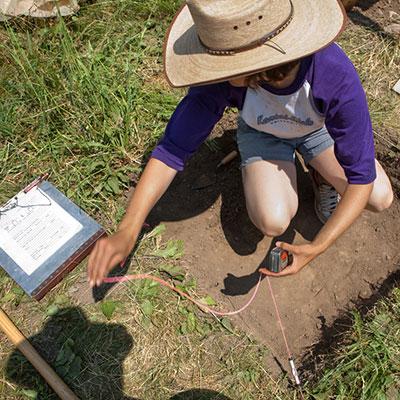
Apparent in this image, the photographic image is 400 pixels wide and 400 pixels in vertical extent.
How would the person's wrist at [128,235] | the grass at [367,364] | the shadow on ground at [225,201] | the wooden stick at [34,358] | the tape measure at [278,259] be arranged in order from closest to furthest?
the person's wrist at [128,235] → the tape measure at [278,259] → the grass at [367,364] → the wooden stick at [34,358] → the shadow on ground at [225,201]

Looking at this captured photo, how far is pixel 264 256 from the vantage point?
2.28 meters

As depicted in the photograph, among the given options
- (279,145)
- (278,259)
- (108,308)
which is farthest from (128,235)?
(279,145)

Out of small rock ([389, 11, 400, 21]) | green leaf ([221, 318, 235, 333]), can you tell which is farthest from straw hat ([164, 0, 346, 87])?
small rock ([389, 11, 400, 21])

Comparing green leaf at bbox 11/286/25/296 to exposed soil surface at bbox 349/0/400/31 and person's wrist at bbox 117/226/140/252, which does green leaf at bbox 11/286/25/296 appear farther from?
exposed soil surface at bbox 349/0/400/31

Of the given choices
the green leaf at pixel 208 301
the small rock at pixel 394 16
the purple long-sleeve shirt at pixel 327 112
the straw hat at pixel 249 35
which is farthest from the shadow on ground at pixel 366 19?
the green leaf at pixel 208 301

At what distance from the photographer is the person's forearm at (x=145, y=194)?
5.28 feet

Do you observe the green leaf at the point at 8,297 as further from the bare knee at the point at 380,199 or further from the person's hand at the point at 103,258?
the bare knee at the point at 380,199

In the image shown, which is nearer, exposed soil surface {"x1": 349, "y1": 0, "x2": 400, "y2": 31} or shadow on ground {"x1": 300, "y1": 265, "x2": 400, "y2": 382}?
shadow on ground {"x1": 300, "y1": 265, "x2": 400, "y2": 382}

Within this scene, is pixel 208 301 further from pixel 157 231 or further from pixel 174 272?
pixel 157 231

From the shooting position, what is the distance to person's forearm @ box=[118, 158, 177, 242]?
5.28ft

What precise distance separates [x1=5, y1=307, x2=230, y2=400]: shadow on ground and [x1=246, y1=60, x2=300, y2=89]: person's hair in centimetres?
122

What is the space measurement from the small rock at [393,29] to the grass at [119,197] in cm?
9

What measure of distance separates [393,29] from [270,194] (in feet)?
5.21

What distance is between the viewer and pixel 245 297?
2164 mm
